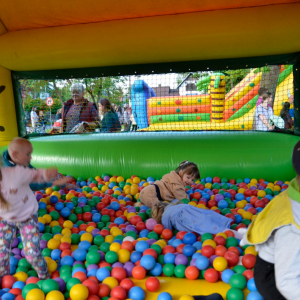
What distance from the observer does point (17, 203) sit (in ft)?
5.15

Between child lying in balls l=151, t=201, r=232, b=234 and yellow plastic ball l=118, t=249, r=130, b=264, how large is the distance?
496mm

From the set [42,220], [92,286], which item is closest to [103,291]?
[92,286]

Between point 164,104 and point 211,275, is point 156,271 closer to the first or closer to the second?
point 211,275

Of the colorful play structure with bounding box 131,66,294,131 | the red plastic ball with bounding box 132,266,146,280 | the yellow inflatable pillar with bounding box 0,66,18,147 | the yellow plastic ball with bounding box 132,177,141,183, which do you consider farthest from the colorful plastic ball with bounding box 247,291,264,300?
the colorful play structure with bounding box 131,66,294,131

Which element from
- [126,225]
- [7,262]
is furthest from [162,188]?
Result: [7,262]

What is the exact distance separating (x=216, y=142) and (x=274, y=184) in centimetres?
73

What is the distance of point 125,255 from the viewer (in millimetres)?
1759

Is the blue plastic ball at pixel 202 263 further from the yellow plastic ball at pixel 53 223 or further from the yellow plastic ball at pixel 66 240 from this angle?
the yellow plastic ball at pixel 53 223

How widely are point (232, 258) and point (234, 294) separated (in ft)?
0.98

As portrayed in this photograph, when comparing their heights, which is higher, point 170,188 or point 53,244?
point 170,188

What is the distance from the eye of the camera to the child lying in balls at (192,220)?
2076 millimetres

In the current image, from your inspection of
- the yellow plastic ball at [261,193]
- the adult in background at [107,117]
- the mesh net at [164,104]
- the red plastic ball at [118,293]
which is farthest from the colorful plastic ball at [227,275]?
the adult in background at [107,117]

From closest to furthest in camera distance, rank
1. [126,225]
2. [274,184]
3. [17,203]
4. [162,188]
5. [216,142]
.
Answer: [17,203]
[126,225]
[162,188]
[274,184]
[216,142]

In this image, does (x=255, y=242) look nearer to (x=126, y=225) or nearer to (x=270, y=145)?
(x=126, y=225)
